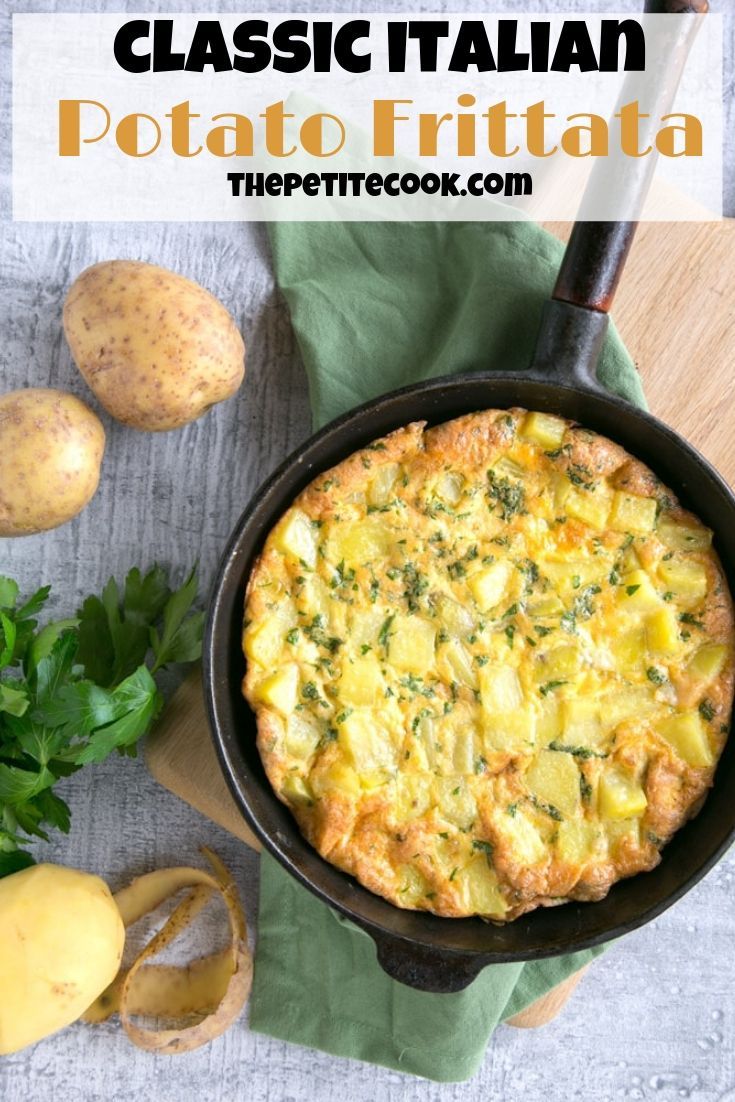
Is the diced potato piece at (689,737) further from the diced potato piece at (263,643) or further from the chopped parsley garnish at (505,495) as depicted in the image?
the diced potato piece at (263,643)

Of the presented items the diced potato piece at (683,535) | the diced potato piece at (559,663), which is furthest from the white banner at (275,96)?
the diced potato piece at (559,663)

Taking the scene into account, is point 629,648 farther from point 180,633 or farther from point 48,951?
point 48,951

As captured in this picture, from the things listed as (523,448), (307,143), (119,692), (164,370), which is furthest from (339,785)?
(307,143)

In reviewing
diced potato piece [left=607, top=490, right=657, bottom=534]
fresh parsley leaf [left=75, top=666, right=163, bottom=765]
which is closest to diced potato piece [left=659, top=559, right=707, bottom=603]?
diced potato piece [left=607, top=490, right=657, bottom=534]

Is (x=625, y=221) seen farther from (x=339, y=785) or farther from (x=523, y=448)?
(x=339, y=785)

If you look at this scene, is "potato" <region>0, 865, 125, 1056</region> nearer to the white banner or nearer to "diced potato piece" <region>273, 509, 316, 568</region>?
"diced potato piece" <region>273, 509, 316, 568</region>

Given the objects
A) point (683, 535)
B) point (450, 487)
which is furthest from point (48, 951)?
point (683, 535)
